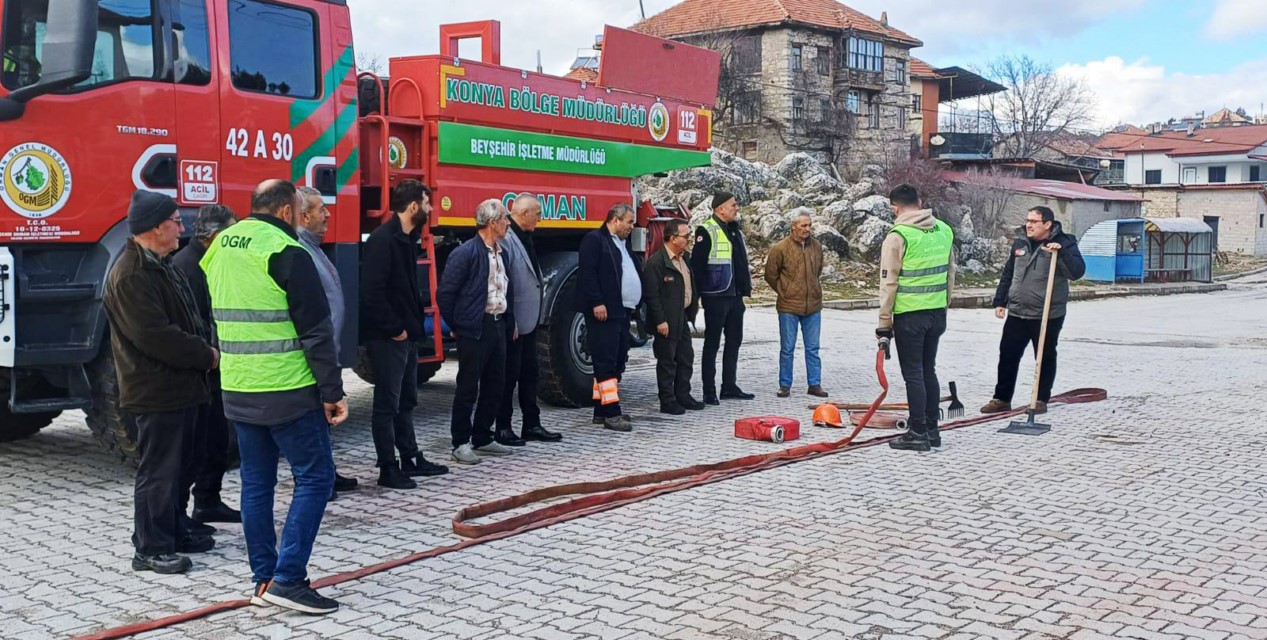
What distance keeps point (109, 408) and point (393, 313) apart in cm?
172

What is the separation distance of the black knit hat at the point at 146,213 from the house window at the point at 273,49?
2302 millimetres

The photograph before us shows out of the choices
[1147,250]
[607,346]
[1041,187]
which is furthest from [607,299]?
[1041,187]

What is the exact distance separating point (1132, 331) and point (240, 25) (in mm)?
16849

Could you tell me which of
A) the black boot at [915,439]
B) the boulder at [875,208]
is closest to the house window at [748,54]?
the boulder at [875,208]

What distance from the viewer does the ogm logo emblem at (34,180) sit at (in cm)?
652

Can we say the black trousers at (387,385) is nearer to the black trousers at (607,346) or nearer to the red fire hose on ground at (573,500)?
the red fire hose on ground at (573,500)

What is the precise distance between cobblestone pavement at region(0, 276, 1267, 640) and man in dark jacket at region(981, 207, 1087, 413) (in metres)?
0.65

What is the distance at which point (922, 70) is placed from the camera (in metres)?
67.4

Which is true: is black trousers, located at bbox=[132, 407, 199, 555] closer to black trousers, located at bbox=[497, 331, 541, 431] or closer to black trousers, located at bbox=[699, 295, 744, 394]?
black trousers, located at bbox=[497, 331, 541, 431]

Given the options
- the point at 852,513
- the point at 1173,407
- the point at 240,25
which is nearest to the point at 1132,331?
the point at 1173,407

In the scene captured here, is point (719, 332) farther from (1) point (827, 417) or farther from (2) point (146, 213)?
(2) point (146, 213)

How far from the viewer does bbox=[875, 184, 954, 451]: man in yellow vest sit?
841 cm

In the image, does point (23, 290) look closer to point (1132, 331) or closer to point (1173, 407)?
point (1173, 407)

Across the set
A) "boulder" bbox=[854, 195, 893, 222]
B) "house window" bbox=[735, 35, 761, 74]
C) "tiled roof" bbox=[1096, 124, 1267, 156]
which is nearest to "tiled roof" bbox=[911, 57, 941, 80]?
"house window" bbox=[735, 35, 761, 74]
